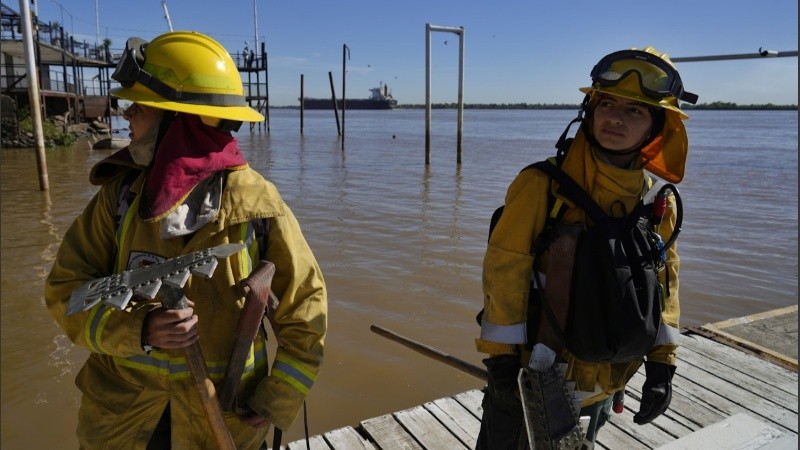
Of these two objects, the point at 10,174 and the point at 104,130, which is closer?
the point at 10,174

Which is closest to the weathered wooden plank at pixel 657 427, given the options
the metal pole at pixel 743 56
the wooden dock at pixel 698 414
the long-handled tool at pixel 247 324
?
the wooden dock at pixel 698 414

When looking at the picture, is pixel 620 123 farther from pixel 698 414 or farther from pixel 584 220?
pixel 698 414

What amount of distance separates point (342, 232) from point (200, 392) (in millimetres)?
7881

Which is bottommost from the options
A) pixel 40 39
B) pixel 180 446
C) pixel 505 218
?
pixel 180 446

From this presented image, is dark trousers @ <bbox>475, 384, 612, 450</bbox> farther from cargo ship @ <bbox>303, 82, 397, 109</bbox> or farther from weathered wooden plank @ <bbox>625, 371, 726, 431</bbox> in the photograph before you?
cargo ship @ <bbox>303, 82, 397, 109</bbox>

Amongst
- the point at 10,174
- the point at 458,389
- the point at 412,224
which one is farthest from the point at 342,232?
the point at 10,174

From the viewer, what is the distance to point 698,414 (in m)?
3.71

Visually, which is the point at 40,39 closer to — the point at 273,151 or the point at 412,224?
the point at 273,151

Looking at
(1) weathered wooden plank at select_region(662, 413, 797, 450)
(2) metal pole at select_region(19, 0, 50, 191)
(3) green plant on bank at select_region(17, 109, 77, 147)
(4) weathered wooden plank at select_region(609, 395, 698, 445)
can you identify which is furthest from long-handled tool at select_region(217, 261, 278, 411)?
(3) green plant on bank at select_region(17, 109, 77, 147)

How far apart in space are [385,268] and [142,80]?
19.6ft

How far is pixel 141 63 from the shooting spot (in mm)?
1801

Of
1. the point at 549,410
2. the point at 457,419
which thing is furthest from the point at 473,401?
the point at 549,410

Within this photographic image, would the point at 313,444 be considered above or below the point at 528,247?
below

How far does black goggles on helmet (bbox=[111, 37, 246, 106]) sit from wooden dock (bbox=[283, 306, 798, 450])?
6.97 feet
